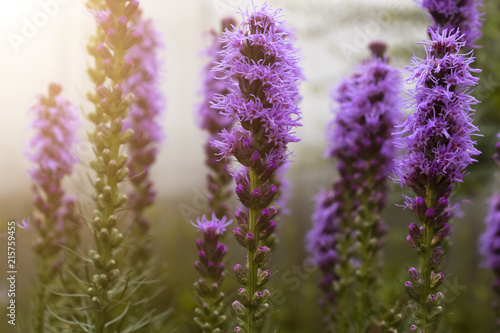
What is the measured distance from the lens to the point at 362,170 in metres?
3.37

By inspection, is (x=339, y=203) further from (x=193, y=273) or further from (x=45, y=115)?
(x=193, y=273)

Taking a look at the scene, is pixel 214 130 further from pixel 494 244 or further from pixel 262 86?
pixel 494 244

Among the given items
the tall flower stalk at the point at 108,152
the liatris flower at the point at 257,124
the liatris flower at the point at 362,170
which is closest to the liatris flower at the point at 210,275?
the liatris flower at the point at 257,124

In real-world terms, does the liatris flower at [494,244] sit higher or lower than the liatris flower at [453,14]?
lower

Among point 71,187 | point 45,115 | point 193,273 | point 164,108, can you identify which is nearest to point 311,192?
point 193,273

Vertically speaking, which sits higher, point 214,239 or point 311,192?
point 311,192

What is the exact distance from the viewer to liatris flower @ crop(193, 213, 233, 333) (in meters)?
2.43

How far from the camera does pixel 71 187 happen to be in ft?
16.8

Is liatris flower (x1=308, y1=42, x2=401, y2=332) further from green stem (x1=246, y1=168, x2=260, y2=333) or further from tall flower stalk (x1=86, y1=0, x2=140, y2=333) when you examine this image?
tall flower stalk (x1=86, y1=0, x2=140, y2=333)

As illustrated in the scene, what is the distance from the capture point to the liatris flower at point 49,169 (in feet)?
10.2

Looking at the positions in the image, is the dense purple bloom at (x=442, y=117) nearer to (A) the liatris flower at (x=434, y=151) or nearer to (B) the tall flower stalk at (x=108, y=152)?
(A) the liatris flower at (x=434, y=151)

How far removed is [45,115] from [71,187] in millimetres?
2109

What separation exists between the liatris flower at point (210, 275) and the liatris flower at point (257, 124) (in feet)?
0.62

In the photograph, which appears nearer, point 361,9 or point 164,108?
point 164,108
